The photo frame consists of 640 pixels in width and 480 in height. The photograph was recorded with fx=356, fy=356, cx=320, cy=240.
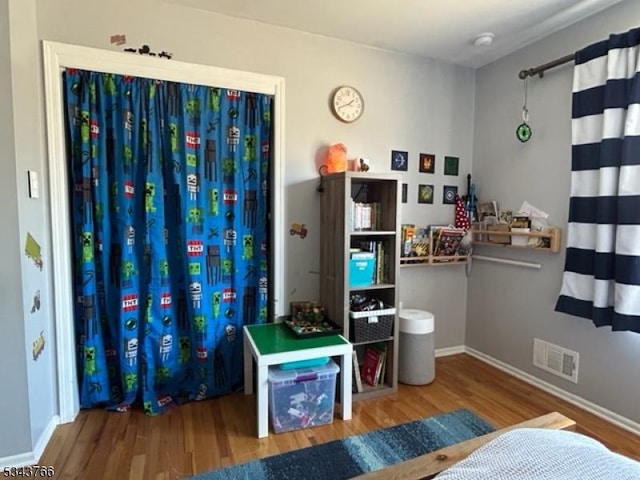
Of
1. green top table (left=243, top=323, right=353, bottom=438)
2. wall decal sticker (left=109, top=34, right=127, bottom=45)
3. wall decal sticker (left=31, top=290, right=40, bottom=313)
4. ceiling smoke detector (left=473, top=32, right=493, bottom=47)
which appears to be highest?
ceiling smoke detector (left=473, top=32, right=493, bottom=47)

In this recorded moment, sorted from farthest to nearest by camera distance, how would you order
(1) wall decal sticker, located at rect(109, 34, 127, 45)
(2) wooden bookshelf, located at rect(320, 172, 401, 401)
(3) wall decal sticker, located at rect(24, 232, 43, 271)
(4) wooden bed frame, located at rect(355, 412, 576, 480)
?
(2) wooden bookshelf, located at rect(320, 172, 401, 401)
(1) wall decal sticker, located at rect(109, 34, 127, 45)
(3) wall decal sticker, located at rect(24, 232, 43, 271)
(4) wooden bed frame, located at rect(355, 412, 576, 480)

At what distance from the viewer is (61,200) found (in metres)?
1.96

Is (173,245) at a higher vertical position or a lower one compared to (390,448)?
higher

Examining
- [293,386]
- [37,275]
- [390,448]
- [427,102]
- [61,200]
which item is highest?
[427,102]

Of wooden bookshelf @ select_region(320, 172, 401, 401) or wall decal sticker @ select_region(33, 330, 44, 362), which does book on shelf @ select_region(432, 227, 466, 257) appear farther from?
wall decal sticker @ select_region(33, 330, 44, 362)

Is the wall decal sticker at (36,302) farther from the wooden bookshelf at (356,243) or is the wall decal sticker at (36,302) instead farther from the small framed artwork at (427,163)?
the small framed artwork at (427,163)

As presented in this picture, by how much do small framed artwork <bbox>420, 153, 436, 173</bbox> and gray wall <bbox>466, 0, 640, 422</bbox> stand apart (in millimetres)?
418

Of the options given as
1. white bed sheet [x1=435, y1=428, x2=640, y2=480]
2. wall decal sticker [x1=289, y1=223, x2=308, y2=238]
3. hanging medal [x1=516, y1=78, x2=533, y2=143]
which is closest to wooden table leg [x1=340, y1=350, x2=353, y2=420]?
wall decal sticker [x1=289, y1=223, x2=308, y2=238]

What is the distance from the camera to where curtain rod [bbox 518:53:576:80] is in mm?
2253

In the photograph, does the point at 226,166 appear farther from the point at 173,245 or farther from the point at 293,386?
the point at 293,386

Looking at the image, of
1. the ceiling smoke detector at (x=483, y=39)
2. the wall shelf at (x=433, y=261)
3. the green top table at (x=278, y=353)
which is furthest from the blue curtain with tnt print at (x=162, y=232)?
the ceiling smoke detector at (x=483, y=39)

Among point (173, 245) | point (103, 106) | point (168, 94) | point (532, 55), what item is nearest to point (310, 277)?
point (173, 245)

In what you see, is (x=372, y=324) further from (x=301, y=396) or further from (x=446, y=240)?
(x=446, y=240)

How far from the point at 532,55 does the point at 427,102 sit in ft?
2.50
